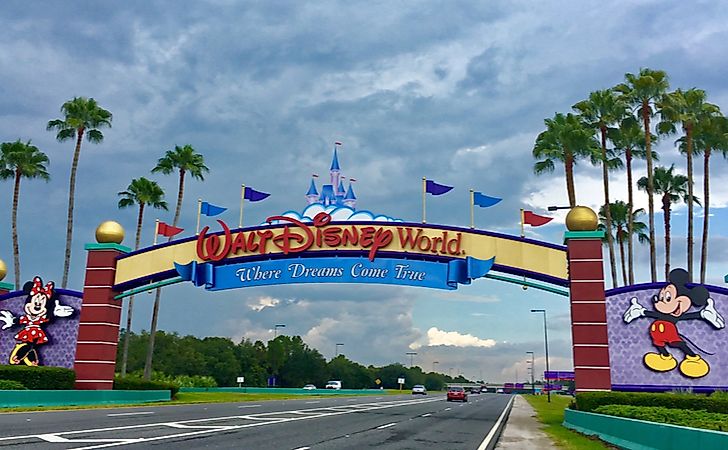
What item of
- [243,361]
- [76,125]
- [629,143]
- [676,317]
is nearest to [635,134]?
[629,143]

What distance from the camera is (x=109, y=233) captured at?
34344mm

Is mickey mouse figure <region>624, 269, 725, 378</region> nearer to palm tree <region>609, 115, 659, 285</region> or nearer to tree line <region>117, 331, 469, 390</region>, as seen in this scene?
palm tree <region>609, 115, 659, 285</region>

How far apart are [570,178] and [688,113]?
9.26 metres

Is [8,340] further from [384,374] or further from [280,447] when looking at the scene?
[384,374]

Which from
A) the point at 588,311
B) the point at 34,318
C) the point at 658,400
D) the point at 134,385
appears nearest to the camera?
the point at 658,400

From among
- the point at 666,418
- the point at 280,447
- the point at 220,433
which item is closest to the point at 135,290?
the point at 220,433

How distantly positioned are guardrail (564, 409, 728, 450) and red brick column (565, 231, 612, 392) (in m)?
3.07

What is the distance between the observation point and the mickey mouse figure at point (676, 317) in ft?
86.8

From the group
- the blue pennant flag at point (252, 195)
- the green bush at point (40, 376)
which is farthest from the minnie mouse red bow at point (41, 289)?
the blue pennant flag at point (252, 195)

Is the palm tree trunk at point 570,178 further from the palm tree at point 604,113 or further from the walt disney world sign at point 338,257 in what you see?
the walt disney world sign at point 338,257

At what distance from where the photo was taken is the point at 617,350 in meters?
27.3

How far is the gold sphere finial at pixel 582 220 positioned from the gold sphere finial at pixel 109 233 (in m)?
22.8

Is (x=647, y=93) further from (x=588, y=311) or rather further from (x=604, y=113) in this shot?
(x=588, y=311)

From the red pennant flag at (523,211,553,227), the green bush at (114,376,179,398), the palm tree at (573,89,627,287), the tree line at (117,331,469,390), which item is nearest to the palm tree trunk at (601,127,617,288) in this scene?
the palm tree at (573,89,627,287)
